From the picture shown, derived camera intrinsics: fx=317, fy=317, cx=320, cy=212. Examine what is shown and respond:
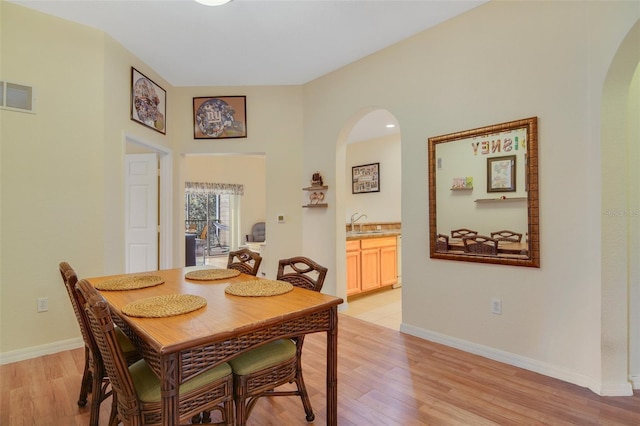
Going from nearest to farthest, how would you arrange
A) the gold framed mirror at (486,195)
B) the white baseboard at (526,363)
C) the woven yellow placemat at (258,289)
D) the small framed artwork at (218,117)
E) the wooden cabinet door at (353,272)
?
the woven yellow placemat at (258,289) → the white baseboard at (526,363) → the gold framed mirror at (486,195) → the small framed artwork at (218,117) → the wooden cabinet door at (353,272)

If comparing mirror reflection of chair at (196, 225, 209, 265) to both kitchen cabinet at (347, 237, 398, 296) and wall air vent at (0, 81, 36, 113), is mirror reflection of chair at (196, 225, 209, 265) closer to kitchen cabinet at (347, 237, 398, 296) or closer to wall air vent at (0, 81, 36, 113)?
kitchen cabinet at (347, 237, 398, 296)

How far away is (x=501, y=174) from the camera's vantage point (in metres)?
2.46

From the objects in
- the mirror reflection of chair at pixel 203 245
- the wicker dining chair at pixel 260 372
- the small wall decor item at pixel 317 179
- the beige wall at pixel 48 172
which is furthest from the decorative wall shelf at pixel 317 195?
the mirror reflection of chair at pixel 203 245

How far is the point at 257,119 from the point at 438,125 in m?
2.29

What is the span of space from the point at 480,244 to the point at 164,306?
2306mm

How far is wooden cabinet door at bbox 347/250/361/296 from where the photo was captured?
4184mm

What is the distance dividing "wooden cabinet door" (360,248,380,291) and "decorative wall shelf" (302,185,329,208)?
3.31 ft

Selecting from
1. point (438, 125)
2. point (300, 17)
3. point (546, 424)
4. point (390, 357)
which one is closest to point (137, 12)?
point (300, 17)

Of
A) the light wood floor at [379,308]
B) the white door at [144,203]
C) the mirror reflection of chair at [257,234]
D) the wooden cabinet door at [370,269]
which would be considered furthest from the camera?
the mirror reflection of chair at [257,234]

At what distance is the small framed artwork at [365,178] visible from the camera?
6.21 m

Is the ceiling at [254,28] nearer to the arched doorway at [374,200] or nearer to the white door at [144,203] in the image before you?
the arched doorway at [374,200]

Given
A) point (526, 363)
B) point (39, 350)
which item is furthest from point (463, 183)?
point (39, 350)

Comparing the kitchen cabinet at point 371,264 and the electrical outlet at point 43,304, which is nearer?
the electrical outlet at point 43,304

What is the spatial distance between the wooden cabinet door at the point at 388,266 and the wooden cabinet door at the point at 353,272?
1.71 feet
